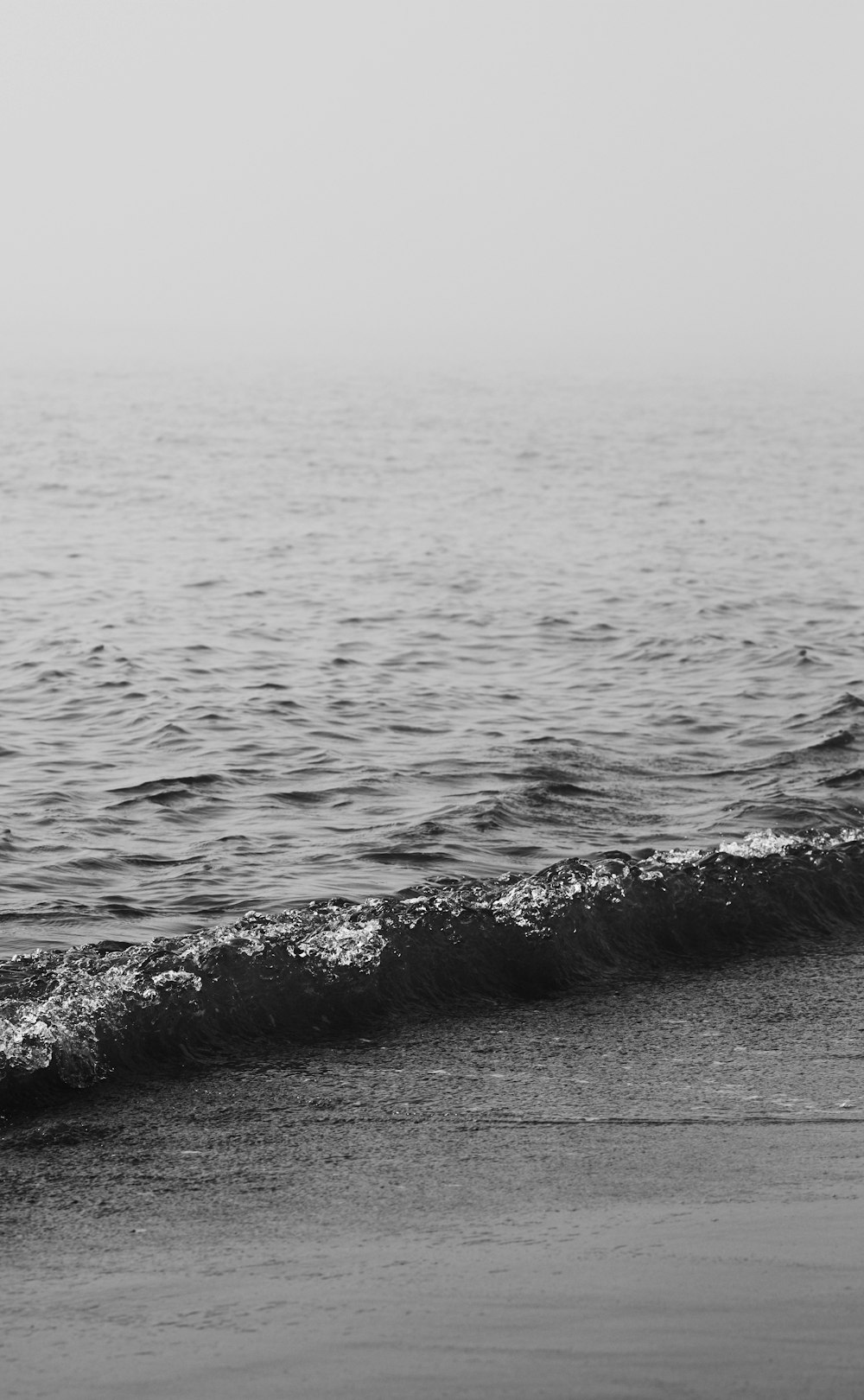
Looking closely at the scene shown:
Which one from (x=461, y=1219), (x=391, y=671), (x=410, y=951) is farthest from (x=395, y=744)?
(x=461, y=1219)

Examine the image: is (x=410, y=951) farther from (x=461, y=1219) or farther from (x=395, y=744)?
(x=395, y=744)

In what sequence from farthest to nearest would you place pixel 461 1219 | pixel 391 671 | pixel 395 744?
pixel 391 671 → pixel 395 744 → pixel 461 1219

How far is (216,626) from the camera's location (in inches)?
640

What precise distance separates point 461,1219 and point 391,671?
979 cm

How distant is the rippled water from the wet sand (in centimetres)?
212

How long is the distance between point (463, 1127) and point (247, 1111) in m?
0.85

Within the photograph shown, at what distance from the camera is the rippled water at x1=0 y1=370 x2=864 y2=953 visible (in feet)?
30.1

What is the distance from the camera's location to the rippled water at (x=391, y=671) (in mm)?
9164

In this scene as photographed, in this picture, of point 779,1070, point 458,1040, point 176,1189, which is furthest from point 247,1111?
point 779,1070

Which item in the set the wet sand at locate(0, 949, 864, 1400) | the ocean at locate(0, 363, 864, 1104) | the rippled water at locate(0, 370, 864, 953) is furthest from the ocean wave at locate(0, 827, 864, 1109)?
the rippled water at locate(0, 370, 864, 953)

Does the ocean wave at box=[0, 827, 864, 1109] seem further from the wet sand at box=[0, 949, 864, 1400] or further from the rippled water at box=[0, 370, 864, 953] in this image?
the rippled water at box=[0, 370, 864, 953]

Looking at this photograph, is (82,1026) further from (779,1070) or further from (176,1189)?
(779,1070)

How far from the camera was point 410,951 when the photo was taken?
23.4 ft

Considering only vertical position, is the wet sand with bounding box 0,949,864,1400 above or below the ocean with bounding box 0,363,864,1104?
below
